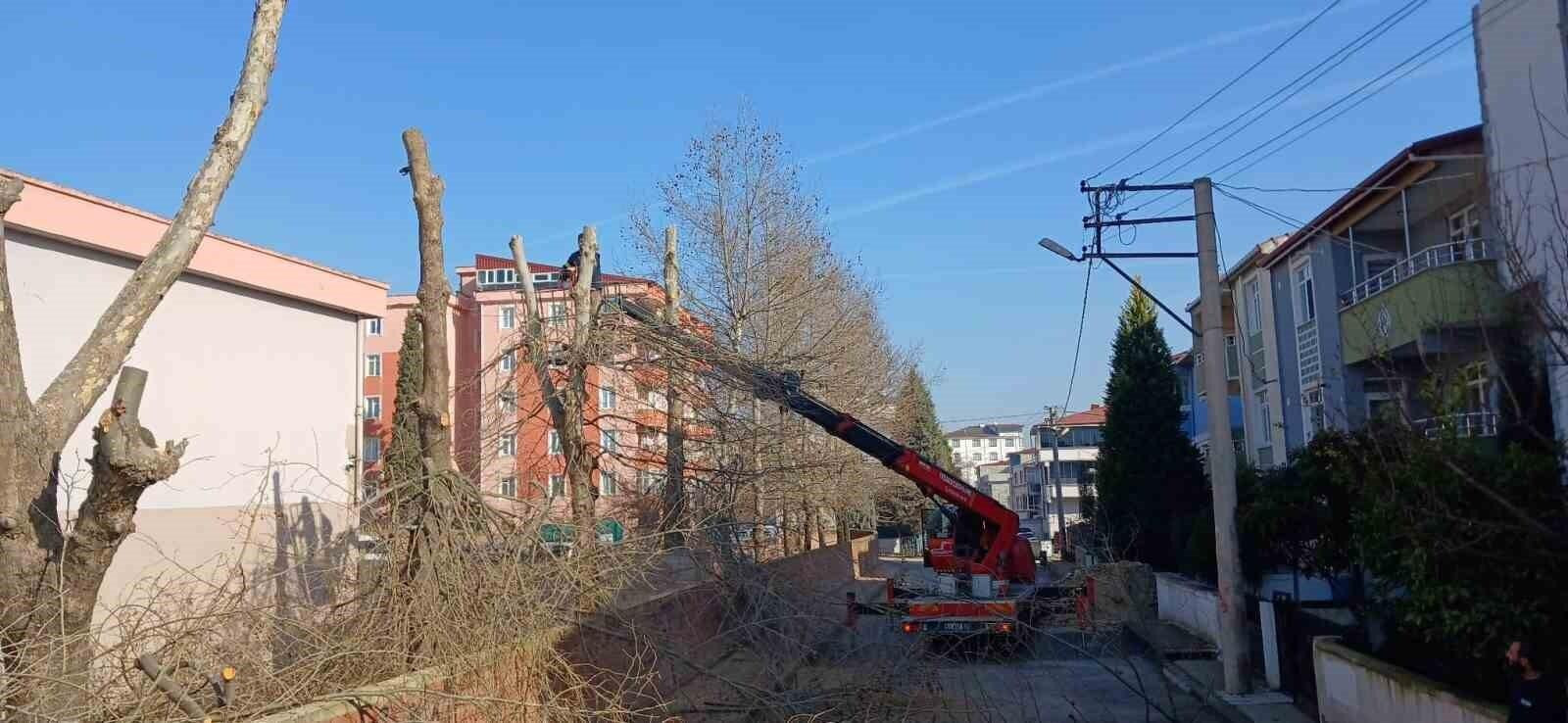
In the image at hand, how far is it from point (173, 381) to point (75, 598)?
10.4m

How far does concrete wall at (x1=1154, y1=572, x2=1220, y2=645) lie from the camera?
1898 centimetres

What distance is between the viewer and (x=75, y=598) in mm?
6914

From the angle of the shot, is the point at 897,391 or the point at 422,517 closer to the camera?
the point at 422,517

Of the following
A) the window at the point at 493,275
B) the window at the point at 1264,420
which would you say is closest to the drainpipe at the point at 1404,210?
the window at the point at 1264,420

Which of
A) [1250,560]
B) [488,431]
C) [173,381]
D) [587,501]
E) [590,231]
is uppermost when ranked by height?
[590,231]

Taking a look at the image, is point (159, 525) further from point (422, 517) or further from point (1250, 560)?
point (1250, 560)

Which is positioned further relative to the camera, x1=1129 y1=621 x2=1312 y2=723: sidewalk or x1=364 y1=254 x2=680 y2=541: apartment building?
x1=1129 y1=621 x2=1312 y2=723: sidewalk

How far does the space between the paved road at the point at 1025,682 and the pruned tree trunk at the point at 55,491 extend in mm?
6192

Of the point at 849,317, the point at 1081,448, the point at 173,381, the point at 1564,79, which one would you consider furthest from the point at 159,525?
the point at 1081,448

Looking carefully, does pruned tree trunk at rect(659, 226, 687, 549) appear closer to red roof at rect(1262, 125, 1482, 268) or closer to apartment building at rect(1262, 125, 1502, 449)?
apartment building at rect(1262, 125, 1502, 449)

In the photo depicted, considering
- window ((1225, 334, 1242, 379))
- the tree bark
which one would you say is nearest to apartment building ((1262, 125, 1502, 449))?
window ((1225, 334, 1242, 379))

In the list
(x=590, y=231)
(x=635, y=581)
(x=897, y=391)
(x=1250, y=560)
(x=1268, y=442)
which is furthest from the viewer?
(x=897, y=391)

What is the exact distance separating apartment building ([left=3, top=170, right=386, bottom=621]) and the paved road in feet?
Answer: 18.3

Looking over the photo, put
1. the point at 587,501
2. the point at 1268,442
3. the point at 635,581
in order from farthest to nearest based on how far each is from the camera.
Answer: the point at 1268,442 < the point at 587,501 < the point at 635,581
